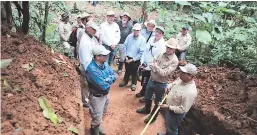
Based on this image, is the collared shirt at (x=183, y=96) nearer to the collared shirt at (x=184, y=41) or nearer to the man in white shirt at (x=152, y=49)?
the man in white shirt at (x=152, y=49)

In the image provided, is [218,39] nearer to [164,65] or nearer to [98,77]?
[164,65]

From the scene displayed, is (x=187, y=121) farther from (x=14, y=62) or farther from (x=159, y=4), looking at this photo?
(x=159, y=4)

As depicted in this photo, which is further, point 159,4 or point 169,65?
point 159,4

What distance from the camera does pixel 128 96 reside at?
825cm

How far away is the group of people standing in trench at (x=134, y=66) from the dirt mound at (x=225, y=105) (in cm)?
98

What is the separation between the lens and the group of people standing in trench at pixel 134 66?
5.36 meters

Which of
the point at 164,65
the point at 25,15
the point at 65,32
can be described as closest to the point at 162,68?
the point at 164,65

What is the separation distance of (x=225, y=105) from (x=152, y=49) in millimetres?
2286

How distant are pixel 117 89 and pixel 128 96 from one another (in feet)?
1.61

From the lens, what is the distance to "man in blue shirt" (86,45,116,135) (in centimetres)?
530

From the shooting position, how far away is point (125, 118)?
731cm

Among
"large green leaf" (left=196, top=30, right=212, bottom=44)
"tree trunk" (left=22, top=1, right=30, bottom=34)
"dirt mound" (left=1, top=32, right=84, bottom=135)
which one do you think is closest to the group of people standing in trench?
"dirt mound" (left=1, top=32, right=84, bottom=135)

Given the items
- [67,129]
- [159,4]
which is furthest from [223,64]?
[159,4]

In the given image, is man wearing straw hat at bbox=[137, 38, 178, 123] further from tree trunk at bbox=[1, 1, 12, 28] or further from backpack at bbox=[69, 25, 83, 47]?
tree trunk at bbox=[1, 1, 12, 28]
